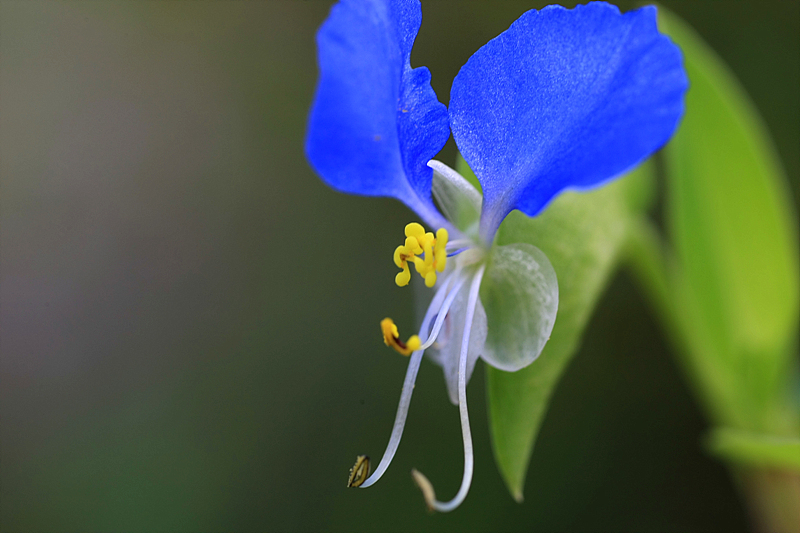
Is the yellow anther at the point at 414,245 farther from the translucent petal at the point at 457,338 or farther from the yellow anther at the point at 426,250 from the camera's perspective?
the translucent petal at the point at 457,338

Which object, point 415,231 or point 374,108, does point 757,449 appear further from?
point 374,108

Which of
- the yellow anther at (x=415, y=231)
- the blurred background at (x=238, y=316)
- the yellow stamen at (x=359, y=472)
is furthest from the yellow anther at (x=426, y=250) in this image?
the blurred background at (x=238, y=316)

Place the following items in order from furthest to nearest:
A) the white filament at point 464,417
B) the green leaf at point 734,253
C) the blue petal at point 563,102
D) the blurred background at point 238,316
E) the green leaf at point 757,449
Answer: the blurred background at point 238,316 → the green leaf at point 734,253 → the green leaf at point 757,449 → the white filament at point 464,417 → the blue petal at point 563,102

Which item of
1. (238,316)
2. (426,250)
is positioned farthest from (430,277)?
(238,316)

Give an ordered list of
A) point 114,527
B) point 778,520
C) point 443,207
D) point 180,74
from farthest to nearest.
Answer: point 180,74, point 114,527, point 778,520, point 443,207

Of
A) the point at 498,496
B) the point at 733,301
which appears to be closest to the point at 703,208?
the point at 733,301

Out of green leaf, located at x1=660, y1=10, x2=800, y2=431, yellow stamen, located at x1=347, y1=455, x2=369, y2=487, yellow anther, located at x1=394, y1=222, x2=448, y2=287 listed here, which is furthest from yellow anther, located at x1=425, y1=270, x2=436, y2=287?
green leaf, located at x1=660, y1=10, x2=800, y2=431

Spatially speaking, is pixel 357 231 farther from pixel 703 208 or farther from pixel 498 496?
pixel 703 208
